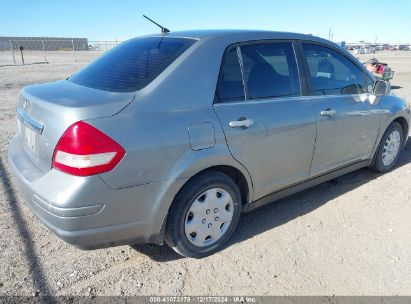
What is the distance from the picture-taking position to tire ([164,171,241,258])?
275 centimetres

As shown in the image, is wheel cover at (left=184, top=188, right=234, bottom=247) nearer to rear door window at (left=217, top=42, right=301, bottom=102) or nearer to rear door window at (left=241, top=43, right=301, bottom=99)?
rear door window at (left=217, top=42, right=301, bottom=102)

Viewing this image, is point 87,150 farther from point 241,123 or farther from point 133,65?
point 241,123

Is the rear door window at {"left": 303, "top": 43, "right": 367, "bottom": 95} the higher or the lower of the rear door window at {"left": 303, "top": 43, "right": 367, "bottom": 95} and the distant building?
the higher

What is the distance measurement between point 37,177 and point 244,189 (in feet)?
5.45

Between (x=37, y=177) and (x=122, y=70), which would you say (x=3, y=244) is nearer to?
(x=37, y=177)

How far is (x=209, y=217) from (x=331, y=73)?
2.09 m

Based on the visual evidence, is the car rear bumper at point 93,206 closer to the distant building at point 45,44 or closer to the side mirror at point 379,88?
the side mirror at point 379,88

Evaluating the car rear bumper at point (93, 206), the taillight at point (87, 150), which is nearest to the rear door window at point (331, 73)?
the car rear bumper at point (93, 206)

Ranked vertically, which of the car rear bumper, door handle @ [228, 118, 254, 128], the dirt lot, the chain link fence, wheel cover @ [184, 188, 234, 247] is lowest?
the chain link fence

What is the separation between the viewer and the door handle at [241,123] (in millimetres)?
2833

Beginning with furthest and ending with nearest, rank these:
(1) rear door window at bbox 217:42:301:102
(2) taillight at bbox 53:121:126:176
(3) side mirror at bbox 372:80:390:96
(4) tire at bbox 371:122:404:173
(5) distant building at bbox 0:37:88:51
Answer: (5) distant building at bbox 0:37:88:51 < (4) tire at bbox 371:122:404:173 < (3) side mirror at bbox 372:80:390:96 < (1) rear door window at bbox 217:42:301:102 < (2) taillight at bbox 53:121:126:176

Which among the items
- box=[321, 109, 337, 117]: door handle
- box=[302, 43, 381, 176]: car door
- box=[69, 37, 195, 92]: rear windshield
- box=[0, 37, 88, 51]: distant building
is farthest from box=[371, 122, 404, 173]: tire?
box=[0, 37, 88, 51]: distant building

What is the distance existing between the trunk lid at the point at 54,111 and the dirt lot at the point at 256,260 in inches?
33.9

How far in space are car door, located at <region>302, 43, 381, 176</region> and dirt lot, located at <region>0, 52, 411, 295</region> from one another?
582 mm
